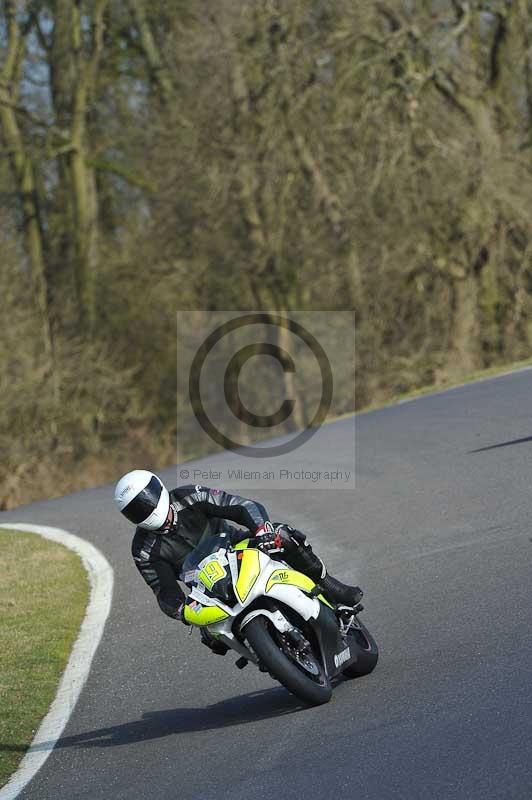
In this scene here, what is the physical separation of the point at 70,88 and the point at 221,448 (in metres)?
10.3

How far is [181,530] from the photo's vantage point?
274 inches

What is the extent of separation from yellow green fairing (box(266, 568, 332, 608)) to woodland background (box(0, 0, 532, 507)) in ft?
65.8

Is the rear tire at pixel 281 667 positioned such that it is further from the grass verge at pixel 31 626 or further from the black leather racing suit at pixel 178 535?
the grass verge at pixel 31 626

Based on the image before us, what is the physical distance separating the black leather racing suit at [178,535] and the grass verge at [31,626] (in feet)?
A: 3.71

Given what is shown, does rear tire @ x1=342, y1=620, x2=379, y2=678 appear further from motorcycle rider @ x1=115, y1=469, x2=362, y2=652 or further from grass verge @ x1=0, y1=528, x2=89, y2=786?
grass verge @ x1=0, y1=528, x2=89, y2=786

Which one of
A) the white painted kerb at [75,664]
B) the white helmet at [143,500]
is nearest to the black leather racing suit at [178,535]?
the white helmet at [143,500]

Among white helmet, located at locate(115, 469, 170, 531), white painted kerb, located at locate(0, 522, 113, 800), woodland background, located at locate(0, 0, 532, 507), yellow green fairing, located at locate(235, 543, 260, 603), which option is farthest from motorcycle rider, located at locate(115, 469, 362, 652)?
woodland background, located at locate(0, 0, 532, 507)

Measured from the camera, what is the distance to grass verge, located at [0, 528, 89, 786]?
7.34 meters

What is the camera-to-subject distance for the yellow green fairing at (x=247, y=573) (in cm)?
638

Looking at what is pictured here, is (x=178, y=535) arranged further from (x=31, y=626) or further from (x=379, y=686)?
(x=31, y=626)

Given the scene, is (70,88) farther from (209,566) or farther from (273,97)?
(209,566)

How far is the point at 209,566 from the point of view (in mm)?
6531

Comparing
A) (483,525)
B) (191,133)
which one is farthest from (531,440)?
(191,133)

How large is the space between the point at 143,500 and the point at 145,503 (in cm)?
2
